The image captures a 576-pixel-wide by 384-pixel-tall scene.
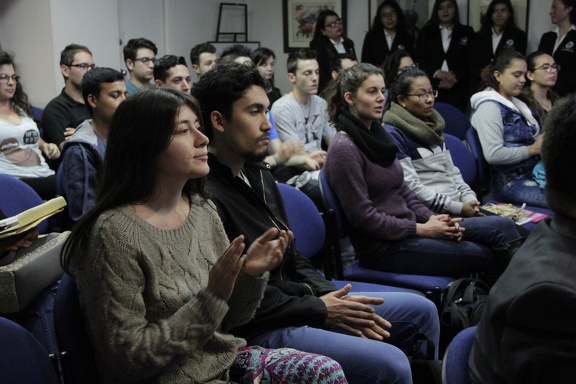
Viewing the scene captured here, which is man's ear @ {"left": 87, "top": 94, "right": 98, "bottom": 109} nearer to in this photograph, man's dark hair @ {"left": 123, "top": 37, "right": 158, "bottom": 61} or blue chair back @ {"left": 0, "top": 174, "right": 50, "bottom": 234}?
blue chair back @ {"left": 0, "top": 174, "right": 50, "bottom": 234}

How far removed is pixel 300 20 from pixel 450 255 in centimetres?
549

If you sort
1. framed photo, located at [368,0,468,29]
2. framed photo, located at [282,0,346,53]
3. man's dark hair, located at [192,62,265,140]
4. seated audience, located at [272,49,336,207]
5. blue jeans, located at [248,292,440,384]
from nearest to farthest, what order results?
1. blue jeans, located at [248,292,440,384]
2. man's dark hair, located at [192,62,265,140]
3. seated audience, located at [272,49,336,207]
4. framed photo, located at [368,0,468,29]
5. framed photo, located at [282,0,346,53]

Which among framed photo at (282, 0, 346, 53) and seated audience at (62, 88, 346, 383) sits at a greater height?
framed photo at (282, 0, 346, 53)

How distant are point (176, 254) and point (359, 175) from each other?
4.39 feet

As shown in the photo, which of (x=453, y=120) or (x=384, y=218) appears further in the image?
(x=453, y=120)

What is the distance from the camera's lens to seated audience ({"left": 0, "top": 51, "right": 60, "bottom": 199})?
3760mm

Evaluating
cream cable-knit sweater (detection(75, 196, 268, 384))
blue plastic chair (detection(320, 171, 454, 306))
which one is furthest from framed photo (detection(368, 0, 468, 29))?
cream cable-knit sweater (detection(75, 196, 268, 384))

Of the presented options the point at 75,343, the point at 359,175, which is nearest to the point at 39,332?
the point at 75,343

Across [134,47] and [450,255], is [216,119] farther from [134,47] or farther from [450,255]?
[134,47]

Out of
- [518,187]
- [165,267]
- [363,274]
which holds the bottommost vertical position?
[363,274]

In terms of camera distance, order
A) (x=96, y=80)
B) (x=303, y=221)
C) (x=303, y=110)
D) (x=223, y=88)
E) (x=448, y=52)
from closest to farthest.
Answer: (x=223, y=88), (x=303, y=221), (x=96, y=80), (x=303, y=110), (x=448, y=52)

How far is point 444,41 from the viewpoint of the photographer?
659 cm

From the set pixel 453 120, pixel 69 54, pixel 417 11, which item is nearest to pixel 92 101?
pixel 69 54

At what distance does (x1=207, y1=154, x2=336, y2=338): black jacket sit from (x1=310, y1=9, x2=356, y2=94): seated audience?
13.8ft
